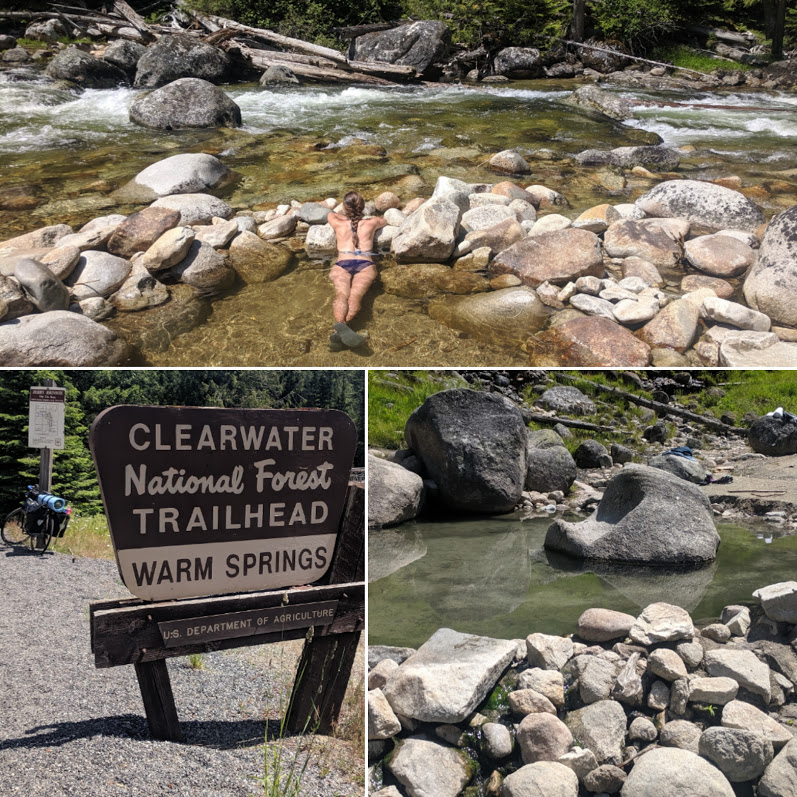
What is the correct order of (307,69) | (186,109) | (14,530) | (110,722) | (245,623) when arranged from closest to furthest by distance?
(245,623)
(110,722)
(14,530)
(186,109)
(307,69)

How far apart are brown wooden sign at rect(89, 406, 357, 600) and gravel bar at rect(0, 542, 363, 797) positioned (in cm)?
66

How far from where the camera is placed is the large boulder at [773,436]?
529cm

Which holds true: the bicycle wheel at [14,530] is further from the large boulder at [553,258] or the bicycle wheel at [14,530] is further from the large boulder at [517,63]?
the large boulder at [517,63]

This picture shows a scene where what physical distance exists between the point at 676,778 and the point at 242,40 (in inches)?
795

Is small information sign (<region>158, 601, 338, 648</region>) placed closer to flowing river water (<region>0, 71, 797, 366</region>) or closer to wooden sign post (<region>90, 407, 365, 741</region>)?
wooden sign post (<region>90, 407, 365, 741</region>)

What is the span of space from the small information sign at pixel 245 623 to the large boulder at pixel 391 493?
0.60 metres

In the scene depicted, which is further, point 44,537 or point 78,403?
point 78,403

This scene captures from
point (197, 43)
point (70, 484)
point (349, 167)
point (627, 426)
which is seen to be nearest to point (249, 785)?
point (627, 426)

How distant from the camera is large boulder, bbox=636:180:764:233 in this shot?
715 cm

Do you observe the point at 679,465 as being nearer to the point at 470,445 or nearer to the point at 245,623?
the point at 470,445

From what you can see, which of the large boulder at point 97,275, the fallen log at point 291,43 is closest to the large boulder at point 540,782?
the large boulder at point 97,275

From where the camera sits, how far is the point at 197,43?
55.5 ft

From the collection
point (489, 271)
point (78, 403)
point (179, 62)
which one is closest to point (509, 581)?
point (489, 271)

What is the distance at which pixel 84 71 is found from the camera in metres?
15.8
